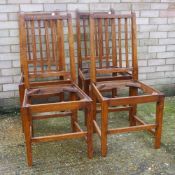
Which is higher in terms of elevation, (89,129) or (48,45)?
(48,45)

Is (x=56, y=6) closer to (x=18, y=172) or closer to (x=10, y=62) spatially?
(x=10, y=62)

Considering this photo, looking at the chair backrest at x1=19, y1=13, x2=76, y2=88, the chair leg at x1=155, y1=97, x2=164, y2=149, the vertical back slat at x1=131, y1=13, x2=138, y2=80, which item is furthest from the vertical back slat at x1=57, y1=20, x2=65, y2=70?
the chair leg at x1=155, y1=97, x2=164, y2=149

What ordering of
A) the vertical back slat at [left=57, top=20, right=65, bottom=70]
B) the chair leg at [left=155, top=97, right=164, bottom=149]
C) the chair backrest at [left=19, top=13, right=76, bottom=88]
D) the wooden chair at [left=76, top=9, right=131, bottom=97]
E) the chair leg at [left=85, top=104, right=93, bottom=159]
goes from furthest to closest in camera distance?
the wooden chair at [left=76, top=9, right=131, bottom=97] → the vertical back slat at [left=57, top=20, right=65, bottom=70] → the chair backrest at [left=19, top=13, right=76, bottom=88] → the chair leg at [left=155, top=97, right=164, bottom=149] → the chair leg at [left=85, top=104, right=93, bottom=159]

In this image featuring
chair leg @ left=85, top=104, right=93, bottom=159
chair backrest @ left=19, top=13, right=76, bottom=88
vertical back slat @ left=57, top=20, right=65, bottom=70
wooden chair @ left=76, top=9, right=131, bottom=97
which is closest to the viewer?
chair leg @ left=85, top=104, right=93, bottom=159

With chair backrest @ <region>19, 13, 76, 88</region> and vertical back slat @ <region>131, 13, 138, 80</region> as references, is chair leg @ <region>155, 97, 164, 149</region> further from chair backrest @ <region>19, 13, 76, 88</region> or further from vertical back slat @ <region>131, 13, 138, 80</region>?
chair backrest @ <region>19, 13, 76, 88</region>

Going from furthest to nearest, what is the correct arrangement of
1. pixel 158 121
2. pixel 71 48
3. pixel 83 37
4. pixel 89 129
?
pixel 83 37 < pixel 71 48 < pixel 158 121 < pixel 89 129

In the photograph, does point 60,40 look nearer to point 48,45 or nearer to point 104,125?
point 48,45

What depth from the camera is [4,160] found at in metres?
2.67

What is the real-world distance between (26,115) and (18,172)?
0.50 meters

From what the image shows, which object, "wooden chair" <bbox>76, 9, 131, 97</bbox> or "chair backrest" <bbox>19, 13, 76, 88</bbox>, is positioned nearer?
"chair backrest" <bbox>19, 13, 76, 88</bbox>

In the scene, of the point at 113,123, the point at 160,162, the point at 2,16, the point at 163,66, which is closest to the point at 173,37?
the point at 163,66

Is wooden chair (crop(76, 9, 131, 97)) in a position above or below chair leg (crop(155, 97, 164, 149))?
above

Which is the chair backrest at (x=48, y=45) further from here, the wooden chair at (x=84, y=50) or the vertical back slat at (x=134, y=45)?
the vertical back slat at (x=134, y=45)

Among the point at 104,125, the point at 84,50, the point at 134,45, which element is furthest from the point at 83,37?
the point at 104,125
